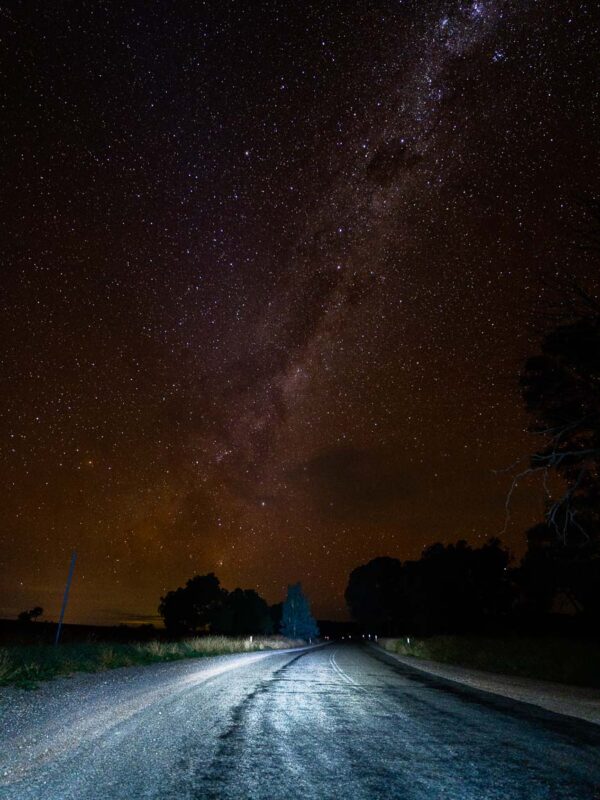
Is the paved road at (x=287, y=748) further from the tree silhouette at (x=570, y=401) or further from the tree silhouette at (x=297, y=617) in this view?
the tree silhouette at (x=297, y=617)

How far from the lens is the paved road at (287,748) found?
4430mm

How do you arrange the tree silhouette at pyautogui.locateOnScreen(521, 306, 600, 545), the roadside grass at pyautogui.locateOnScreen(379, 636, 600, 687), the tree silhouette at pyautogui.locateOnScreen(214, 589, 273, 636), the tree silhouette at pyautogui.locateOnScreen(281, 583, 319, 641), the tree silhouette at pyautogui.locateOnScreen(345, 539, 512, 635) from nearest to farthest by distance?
the tree silhouette at pyautogui.locateOnScreen(521, 306, 600, 545)
the roadside grass at pyautogui.locateOnScreen(379, 636, 600, 687)
the tree silhouette at pyautogui.locateOnScreen(345, 539, 512, 635)
the tree silhouette at pyautogui.locateOnScreen(281, 583, 319, 641)
the tree silhouette at pyautogui.locateOnScreen(214, 589, 273, 636)

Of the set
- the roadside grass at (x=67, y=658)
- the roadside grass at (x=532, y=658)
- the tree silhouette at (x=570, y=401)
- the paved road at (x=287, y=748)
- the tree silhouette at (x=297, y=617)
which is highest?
the tree silhouette at (x=297, y=617)

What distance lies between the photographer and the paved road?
4.43 metres

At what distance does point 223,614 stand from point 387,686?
285 feet

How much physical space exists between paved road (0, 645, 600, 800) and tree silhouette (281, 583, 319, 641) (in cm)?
7515

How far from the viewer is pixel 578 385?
577 inches

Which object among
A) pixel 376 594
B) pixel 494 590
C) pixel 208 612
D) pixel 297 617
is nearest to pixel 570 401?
pixel 494 590

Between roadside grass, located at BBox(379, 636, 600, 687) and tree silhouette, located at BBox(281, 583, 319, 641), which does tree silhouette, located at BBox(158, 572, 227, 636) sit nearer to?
tree silhouette, located at BBox(281, 583, 319, 641)

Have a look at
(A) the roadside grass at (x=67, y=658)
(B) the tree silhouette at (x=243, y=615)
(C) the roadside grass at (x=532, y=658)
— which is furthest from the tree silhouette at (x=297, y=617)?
(A) the roadside grass at (x=67, y=658)

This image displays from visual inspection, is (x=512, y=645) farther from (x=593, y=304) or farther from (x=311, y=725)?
(x=311, y=725)

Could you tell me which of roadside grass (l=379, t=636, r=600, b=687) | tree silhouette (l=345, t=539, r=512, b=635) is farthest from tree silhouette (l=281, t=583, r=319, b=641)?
roadside grass (l=379, t=636, r=600, b=687)

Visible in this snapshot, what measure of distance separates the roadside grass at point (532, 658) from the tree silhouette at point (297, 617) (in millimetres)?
51382

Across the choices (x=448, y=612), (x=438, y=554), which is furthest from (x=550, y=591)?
(x=438, y=554)
